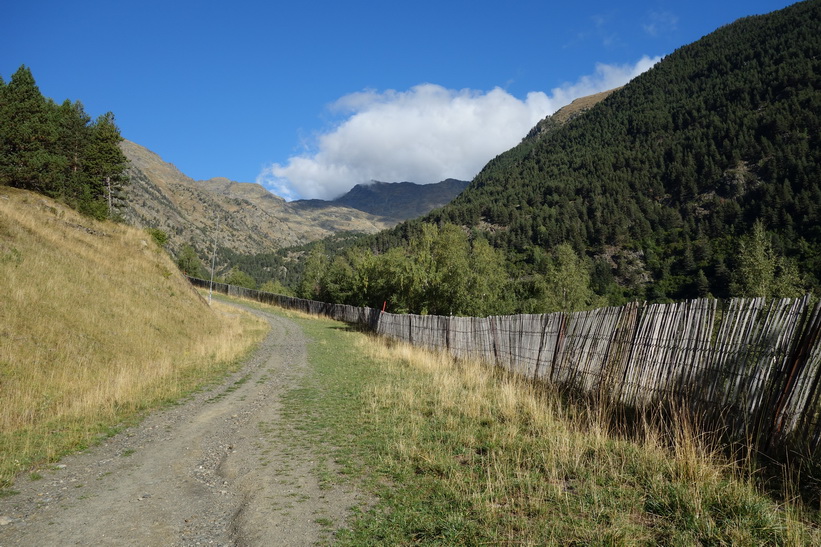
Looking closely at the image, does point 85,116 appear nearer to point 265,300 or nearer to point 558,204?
point 265,300

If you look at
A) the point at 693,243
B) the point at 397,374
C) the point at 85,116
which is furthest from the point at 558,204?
the point at 397,374

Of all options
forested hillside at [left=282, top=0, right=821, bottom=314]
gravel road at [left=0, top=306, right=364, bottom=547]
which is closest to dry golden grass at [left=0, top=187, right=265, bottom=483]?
gravel road at [left=0, top=306, right=364, bottom=547]

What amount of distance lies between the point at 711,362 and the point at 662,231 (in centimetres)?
16322

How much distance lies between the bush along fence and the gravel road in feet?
14.8

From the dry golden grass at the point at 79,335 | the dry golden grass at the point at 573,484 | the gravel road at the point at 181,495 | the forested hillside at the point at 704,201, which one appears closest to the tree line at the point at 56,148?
the dry golden grass at the point at 79,335

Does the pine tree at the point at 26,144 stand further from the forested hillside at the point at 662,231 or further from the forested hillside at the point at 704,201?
the forested hillside at the point at 704,201

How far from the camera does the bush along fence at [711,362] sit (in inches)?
178

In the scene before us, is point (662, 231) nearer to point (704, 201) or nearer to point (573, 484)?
point (704, 201)

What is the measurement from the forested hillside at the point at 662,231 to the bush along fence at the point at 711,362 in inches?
1053

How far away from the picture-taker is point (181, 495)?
500cm

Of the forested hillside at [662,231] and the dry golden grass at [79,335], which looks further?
the forested hillside at [662,231]

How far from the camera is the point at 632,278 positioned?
122938 mm

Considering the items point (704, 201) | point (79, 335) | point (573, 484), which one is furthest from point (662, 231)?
point (573, 484)

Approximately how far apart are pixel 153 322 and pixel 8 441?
470 inches
